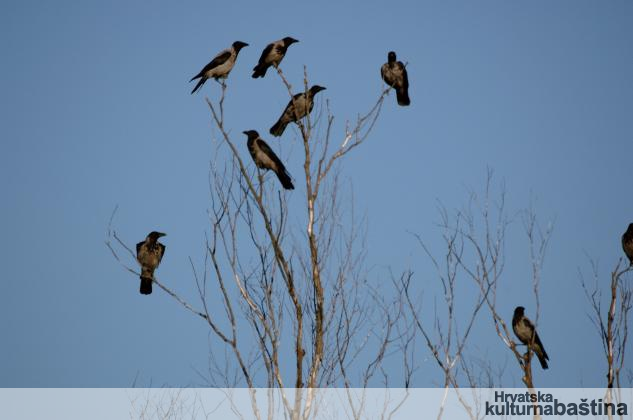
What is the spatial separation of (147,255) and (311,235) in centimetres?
357

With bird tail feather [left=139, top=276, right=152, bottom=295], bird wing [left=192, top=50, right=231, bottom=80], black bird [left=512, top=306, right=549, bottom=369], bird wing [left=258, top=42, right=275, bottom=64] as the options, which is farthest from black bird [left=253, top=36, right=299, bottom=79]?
black bird [left=512, top=306, right=549, bottom=369]

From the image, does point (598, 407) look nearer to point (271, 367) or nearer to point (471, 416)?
point (471, 416)

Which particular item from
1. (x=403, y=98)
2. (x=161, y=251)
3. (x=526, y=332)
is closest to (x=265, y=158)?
(x=161, y=251)

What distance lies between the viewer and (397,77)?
397 inches

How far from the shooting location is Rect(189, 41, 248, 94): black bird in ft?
28.3

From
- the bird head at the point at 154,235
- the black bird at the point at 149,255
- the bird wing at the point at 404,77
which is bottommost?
the black bird at the point at 149,255

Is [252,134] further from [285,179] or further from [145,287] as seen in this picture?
[145,287]

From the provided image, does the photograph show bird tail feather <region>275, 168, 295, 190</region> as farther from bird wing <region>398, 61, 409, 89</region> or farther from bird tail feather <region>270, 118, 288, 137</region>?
bird wing <region>398, 61, 409, 89</region>

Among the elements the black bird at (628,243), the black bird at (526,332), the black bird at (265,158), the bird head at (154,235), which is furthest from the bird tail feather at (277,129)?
the black bird at (628,243)

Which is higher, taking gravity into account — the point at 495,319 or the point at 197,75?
the point at 197,75

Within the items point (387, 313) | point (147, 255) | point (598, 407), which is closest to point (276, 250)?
point (387, 313)

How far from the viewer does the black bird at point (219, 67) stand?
863 centimetres

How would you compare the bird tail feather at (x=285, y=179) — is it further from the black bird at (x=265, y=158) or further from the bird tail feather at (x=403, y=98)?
the bird tail feather at (x=403, y=98)

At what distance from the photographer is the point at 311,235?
226 inches
